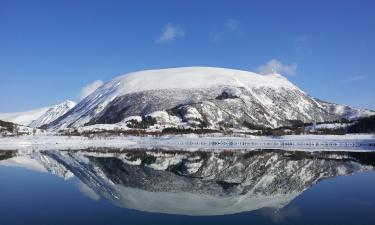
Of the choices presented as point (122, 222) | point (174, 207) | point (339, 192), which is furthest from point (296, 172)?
point (122, 222)

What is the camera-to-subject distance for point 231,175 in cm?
4128

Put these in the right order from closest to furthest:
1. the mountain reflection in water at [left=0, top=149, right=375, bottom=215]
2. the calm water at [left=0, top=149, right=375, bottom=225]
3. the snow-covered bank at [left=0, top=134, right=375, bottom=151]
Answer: the calm water at [left=0, top=149, right=375, bottom=225] → the mountain reflection in water at [left=0, top=149, right=375, bottom=215] → the snow-covered bank at [left=0, top=134, right=375, bottom=151]

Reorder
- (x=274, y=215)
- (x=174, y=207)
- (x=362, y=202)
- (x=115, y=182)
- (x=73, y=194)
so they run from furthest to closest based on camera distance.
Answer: (x=115, y=182) < (x=73, y=194) < (x=362, y=202) < (x=174, y=207) < (x=274, y=215)

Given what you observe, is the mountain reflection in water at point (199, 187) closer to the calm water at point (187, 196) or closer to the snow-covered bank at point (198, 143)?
the calm water at point (187, 196)

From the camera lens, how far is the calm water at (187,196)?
21.7 metres

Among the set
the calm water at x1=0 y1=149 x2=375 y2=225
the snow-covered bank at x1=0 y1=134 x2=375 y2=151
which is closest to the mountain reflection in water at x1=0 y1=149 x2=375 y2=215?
the calm water at x1=0 y1=149 x2=375 y2=225

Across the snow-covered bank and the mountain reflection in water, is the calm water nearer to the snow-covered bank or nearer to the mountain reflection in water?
the mountain reflection in water

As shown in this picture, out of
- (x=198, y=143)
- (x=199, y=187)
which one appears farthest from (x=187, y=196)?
(x=198, y=143)

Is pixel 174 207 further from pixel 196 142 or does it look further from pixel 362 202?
pixel 196 142

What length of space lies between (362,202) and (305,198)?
10.8 feet

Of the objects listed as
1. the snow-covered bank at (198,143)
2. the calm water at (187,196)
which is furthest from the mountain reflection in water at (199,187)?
the snow-covered bank at (198,143)

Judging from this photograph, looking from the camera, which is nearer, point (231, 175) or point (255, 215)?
point (255, 215)

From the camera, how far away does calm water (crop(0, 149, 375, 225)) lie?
856 inches

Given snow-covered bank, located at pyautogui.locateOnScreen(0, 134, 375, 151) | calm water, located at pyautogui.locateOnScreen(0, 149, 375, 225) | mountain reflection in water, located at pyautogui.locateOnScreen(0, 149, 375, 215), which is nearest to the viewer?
calm water, located at pyautogui.locateOnScreen(0, 149, 375, 225)
